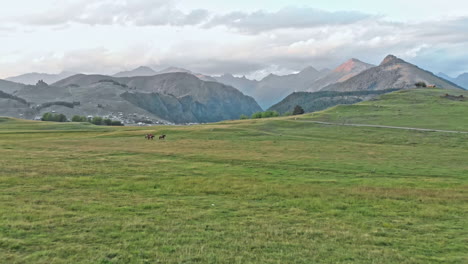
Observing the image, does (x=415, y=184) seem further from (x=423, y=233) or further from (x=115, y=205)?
(x=115, y=205)

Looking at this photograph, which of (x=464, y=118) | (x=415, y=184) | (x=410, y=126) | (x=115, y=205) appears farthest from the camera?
(x=464, y=118)

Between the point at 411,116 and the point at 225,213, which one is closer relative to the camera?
the point at 225,213

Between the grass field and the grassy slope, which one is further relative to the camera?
the grassy slope

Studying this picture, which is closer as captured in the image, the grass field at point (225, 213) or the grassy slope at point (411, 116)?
the grass field at point (225, 213)

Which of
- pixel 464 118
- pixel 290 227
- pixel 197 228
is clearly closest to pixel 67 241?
pixel 197 228

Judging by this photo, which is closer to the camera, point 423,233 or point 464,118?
point 423,233

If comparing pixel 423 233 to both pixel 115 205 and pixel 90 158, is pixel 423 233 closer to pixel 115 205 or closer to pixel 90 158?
pixel 115 205

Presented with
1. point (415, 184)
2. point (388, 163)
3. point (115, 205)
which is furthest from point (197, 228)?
point (388, 163)

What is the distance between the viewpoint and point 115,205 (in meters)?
21.5

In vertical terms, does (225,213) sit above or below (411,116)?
below

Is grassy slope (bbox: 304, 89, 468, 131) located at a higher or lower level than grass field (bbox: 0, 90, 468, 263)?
higher

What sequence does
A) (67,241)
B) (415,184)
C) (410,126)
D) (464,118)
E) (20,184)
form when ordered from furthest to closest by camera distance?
1. (464,118)
2. (410,126)
3. (415,184)
4. (20,184)
5. (67,241)

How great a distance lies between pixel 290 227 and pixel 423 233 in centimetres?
684

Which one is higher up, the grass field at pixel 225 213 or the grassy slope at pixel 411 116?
the grassy slope at pixel 411 116
